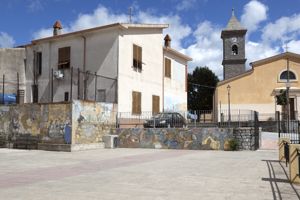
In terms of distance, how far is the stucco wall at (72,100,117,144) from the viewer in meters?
20.4

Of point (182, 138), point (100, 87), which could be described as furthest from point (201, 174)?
point (100, 87)

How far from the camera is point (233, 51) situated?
185ft

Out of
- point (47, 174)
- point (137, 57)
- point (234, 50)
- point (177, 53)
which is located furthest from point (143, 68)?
point (234, 50)

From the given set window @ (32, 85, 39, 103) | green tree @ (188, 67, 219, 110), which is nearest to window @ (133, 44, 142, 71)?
window @ (32, 85, 39, 103)

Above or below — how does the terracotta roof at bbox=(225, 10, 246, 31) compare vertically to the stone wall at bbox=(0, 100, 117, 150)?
above

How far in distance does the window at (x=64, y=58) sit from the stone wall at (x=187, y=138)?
689cm

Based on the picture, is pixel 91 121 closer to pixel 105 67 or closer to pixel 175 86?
pixel 105 67

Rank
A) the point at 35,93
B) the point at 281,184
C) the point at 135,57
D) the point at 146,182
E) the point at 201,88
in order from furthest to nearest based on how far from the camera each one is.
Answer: the point at 201,88 → the point at 35,93 → the point at 135,57 → the point at 146,182 → the point at 281,184

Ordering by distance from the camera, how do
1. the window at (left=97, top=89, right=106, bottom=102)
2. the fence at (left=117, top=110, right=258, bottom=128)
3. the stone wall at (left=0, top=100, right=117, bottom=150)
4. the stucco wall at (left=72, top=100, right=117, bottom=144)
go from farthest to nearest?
the window at (left=97, top=89, right=106, bottom=102), the fence at (left=117, top=110, right=258, bottom=128), the stucco wall at (left=72, top=100, right=117, bottom=144), the stone wall at (left=0, top=100, right=117, bottom=150)

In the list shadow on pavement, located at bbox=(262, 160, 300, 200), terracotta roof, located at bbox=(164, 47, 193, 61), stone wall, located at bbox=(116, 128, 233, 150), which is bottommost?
shadow on pavement, located at bbox=(262, 160, 300, 200)

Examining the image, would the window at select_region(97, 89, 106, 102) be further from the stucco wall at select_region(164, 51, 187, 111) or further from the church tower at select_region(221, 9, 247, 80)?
the church tower at select_region(221, 9, 247, 80)

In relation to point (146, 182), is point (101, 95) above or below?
above

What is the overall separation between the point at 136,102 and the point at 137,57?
3.33 metres

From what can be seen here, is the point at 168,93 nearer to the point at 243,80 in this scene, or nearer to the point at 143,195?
the point at 243,80
